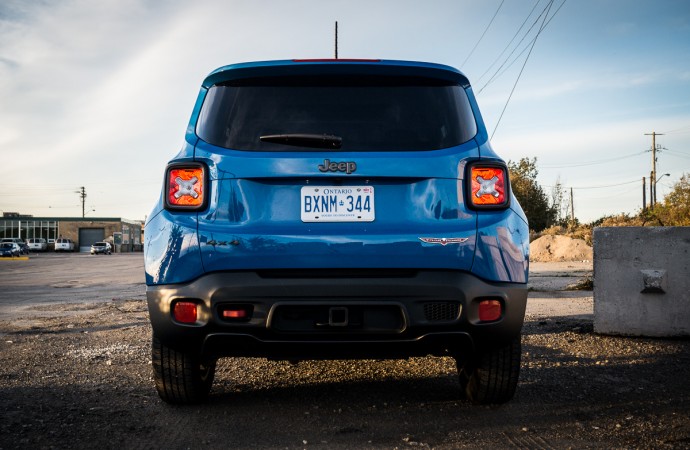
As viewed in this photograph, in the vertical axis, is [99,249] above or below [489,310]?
below

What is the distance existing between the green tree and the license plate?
4661 cm

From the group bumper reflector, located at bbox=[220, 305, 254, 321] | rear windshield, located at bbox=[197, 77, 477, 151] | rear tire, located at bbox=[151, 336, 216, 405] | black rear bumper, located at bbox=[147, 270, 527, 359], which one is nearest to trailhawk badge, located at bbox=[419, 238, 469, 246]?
black rear bumper, located at bbox=[147, 270, 527, 359]

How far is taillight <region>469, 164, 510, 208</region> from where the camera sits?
3080mm

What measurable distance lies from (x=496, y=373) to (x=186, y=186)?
1.97 m

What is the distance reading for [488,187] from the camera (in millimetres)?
Answer: 3105

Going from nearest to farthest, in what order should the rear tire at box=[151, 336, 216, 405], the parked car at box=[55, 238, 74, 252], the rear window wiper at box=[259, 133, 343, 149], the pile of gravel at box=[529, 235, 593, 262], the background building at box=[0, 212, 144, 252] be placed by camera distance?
the rear window wiper at box=[259, 133, 343, 149]
the rear tire at box=[151, 336, 216, 405]
the pile of gravel at box=[529, 235, 593, 262]
the parked car at box=[55, 238, 74, 252]
the background building at box=[0, 212, 144, 252]

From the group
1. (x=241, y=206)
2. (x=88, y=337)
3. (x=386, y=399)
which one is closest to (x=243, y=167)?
(x=241, y=206)

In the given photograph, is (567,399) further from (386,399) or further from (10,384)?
(10,384)

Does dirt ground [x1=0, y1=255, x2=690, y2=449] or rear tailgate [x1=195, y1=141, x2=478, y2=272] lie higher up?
rear tailgate [x1=195, y1=141, x2=478, y2=272]

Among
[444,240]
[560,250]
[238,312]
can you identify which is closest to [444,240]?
[444,240]

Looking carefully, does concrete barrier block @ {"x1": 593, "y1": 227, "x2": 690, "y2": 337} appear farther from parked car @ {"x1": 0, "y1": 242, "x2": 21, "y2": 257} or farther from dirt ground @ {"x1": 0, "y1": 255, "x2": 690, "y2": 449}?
parked car @ {"x1": 0, "y1": 242, "x2": 21, "y2": 257}

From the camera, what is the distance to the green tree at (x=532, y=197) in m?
48.7

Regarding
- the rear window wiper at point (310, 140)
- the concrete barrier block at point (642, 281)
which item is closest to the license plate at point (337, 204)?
the rear window wiper at point (310, 140)

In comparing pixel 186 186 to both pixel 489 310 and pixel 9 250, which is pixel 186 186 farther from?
pixel 9 250
